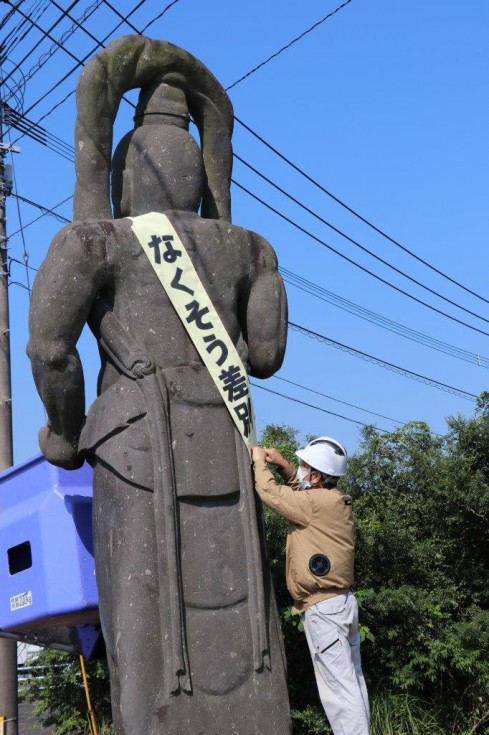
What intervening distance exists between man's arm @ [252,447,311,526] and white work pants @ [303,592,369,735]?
395 mm

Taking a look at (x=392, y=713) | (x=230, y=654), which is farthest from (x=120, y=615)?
(x=392, y=713)

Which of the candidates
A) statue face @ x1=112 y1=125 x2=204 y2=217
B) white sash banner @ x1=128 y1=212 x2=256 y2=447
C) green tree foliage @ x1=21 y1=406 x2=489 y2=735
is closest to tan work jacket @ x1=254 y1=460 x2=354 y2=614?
white sash banner @ x1=128 y1=212 x2=256 y2=447

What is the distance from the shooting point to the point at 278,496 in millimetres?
4465

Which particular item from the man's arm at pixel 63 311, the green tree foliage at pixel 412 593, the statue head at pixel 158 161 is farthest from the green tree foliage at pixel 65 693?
the statue head at pixel 158 161

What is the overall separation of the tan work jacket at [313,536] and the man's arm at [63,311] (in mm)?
909

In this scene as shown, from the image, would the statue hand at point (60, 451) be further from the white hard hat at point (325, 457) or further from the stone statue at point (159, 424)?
the white hard hat at point (325, 457)

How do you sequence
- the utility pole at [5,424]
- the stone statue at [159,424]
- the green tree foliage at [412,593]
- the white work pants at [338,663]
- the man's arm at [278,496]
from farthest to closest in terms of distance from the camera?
the utility pole at [5,424] < the green tree foliage at [412,593] < the man's arm at [278,496] < the white work pants at [338,663] < the stone statue at [159,424]

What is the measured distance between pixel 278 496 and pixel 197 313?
89 cm

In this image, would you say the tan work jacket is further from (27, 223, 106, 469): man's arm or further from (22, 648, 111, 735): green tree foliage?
(22, 648, 111, 735): green tree foliage

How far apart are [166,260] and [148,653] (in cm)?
169

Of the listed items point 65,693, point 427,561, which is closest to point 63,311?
point 427,561

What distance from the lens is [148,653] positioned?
13.5 ft

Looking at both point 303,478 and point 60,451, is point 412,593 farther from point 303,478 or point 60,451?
point 60,451

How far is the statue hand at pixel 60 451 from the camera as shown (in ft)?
14.9
